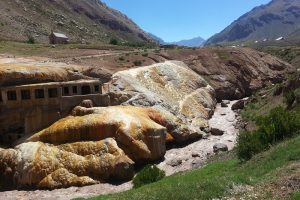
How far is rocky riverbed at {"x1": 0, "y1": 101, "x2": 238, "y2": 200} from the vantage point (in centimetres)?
3606

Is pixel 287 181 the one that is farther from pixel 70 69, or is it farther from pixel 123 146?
pixel 70 69

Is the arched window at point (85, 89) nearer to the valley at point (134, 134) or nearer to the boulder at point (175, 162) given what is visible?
the valley at point (134, 134)

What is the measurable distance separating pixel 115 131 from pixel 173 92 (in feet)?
70.9

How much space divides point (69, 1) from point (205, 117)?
141 meters

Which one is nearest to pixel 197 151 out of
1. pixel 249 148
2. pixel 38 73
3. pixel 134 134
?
pixel 134 134

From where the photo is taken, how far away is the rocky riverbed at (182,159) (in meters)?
36.1

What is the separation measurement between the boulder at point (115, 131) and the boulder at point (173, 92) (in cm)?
599

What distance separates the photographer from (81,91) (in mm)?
50188

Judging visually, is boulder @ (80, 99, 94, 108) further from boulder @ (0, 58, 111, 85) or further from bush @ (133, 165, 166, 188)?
bush @ (133, 165, 166, 188)

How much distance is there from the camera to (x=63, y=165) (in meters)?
39.1

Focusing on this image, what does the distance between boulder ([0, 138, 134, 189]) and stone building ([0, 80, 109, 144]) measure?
17.0ft

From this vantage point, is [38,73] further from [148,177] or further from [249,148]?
[249,148]

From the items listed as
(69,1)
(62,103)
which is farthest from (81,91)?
(69,1)

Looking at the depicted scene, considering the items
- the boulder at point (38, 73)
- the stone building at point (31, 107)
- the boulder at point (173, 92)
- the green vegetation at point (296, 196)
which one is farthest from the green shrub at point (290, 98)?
the green vegetation at point (296, 196)
